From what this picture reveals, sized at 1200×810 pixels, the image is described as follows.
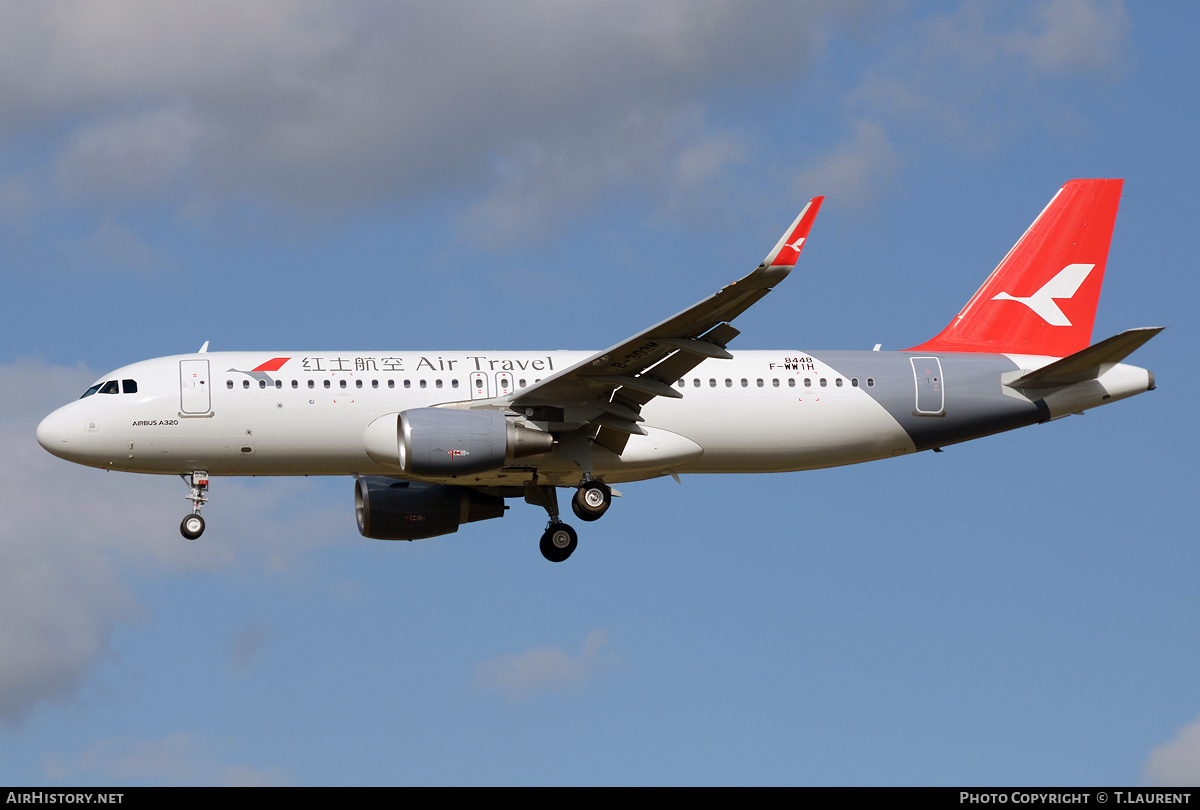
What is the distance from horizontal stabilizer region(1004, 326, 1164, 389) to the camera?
33.5 meters

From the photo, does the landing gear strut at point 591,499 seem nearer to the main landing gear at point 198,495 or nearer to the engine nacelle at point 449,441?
the engine nacelle at point 449,441

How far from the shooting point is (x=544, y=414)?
32312 mm

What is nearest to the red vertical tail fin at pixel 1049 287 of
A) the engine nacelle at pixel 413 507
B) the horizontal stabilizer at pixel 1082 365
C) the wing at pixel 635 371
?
the horizontal stabilizer at pixel 1082 365

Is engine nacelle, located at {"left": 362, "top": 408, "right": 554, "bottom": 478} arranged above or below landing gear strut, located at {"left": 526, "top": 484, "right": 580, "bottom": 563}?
above

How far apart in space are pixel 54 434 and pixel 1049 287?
2365 cm

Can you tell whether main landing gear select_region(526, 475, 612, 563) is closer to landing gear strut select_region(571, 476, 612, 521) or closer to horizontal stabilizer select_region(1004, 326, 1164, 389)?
landing gear strut select_region(571, 476, 612, 521)

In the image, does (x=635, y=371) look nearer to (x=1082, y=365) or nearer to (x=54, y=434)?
(x=1082, y=365)

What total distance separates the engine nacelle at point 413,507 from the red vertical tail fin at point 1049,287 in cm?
1119

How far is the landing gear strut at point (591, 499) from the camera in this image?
3334 cm

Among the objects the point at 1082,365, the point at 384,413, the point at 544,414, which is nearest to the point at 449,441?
the point at 544,414

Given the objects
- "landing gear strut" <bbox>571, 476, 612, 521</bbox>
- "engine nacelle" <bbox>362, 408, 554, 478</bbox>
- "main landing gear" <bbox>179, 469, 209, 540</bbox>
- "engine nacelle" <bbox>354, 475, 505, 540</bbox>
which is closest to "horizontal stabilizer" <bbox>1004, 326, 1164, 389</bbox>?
"landing gear strut" <bbox>571, 476, 612, 521</bbox>

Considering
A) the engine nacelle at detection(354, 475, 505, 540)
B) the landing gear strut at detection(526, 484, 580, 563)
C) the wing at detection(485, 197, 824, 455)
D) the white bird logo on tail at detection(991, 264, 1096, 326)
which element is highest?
the white bird logo on tail at detection(991, 264, 1096, 326)

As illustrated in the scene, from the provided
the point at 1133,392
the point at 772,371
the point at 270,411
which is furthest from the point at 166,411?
the point at 1133,392

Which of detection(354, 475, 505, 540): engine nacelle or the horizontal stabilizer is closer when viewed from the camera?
the horizontal stabilizer
